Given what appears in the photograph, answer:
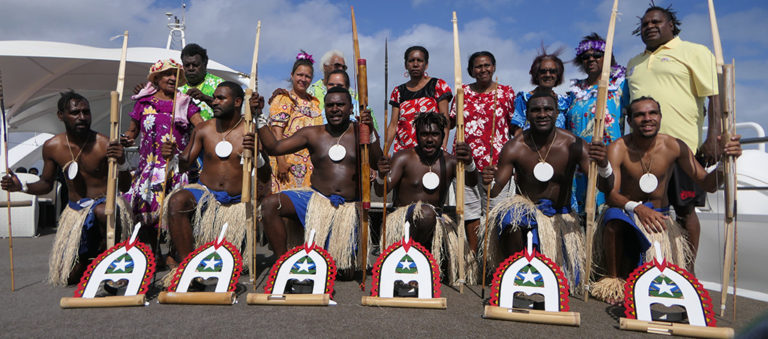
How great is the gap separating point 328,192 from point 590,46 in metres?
2.47

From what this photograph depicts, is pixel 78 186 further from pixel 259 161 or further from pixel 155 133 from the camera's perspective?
pixel 259 161

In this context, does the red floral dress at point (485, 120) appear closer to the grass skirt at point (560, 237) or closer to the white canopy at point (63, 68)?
A: the grass skirt at point (560, 237)

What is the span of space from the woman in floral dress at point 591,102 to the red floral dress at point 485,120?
1.73ft

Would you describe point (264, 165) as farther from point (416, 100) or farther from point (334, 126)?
point (416, 100)

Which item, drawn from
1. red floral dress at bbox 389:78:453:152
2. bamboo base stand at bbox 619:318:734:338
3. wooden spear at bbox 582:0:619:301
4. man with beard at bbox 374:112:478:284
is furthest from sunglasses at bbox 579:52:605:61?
bamboo base stand at bbox 619:318:734:338

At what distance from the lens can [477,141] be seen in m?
4.06

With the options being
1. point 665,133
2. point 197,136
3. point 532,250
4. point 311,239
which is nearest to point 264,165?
point 197,136

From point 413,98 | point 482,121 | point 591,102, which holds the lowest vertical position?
point 482,121

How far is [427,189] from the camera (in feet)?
11.8

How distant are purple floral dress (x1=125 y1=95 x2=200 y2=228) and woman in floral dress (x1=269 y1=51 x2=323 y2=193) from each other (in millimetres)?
824

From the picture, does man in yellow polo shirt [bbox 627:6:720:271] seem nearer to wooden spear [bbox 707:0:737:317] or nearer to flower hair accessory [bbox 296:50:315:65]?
wooden spear [bbox 707:0:737:317]

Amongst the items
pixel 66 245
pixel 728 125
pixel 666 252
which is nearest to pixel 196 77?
pixel 66 245

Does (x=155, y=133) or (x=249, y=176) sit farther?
(x=155, y=133)

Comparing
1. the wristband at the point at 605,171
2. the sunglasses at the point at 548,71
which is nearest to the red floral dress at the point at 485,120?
the sunglasses at the point at 548,71
